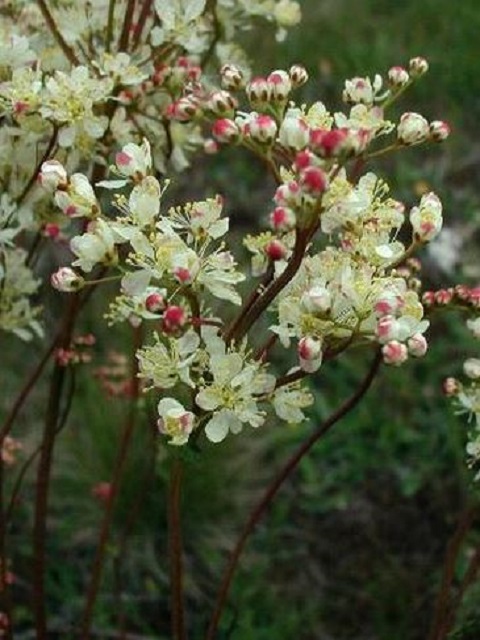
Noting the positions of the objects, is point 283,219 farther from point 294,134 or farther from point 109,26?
point 109,26

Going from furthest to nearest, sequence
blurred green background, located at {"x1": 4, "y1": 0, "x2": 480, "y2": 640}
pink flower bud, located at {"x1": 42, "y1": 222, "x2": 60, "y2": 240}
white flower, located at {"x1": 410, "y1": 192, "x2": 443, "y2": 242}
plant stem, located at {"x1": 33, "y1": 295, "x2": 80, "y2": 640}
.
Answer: blurred green background, located at {"x1": 4, "y1": 0, "x2": 480, "y2": 640} → plant stem, located at {"x1": 33, "y1": 295, "x2": 80, "y2": 640} → pink flower bud, located at {"x1": 42, "y1": 222, "x2": 60, "y2": 240} → white flower, located at {"x1": 410, "y1": 192, "x2": 443, "y2": 242}

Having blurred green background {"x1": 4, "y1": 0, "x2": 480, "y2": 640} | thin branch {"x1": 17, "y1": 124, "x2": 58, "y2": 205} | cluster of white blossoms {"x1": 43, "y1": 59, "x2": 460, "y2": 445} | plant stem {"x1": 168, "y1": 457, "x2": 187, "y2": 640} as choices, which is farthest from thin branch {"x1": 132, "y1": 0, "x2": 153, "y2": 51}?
blurred green background {"x1": 4, "y1": 0, "x2": 480, "y2": 640}

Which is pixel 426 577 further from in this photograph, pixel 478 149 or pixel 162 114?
pixel 478 149

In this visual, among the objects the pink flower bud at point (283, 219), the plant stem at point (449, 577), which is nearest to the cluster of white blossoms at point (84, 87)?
the pink flower bud at point (283, 219)

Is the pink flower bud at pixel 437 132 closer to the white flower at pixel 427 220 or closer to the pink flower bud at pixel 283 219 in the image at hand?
the white flower at pixel 427 220

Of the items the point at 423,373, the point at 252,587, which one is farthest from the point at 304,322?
the point at 423,373

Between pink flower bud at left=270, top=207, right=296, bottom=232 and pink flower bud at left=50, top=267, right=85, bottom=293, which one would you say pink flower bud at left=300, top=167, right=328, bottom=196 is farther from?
pink flower bud at left=50, top=267, right=85, bottom=293
